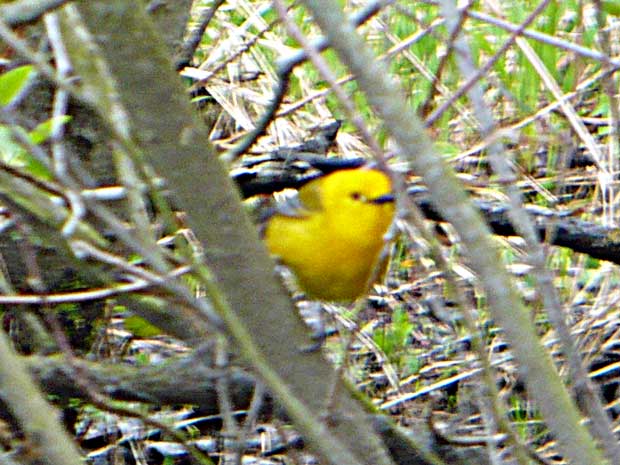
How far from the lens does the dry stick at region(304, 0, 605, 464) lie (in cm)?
104

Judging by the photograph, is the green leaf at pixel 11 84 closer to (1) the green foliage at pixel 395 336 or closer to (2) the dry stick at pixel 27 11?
(2) the dry stick at pixel 27 11

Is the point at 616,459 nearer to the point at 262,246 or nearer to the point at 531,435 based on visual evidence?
the point at 262,246

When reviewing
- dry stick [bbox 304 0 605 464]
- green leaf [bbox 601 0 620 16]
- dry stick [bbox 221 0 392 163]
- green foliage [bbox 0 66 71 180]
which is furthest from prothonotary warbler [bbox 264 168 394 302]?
dry stick [bbox 304 0 605 464]

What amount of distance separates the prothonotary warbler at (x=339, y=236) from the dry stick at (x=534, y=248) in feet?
3.40

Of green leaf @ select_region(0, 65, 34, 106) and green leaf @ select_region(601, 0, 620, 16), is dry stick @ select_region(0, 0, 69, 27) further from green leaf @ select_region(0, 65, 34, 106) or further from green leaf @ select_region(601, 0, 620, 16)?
green leaf @ select_region(601, 0, 620, 16)

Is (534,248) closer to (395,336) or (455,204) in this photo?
(455,204)

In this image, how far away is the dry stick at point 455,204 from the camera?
40.8 inches

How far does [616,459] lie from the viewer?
1390mm

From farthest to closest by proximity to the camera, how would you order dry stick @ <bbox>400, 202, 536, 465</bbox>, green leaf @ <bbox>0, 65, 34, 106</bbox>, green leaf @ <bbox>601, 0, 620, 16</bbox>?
green leaf @ <bbox>601, 0, 620, 16</bbox>, green leaf @ <bbox>0, 65, 34, 106</bbox>, dry stick @ <bbox>400, 202, 536, 465</bbox>

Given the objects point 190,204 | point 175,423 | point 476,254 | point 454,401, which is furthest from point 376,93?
point 454,401

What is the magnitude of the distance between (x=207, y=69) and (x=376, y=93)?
2895 millimetres

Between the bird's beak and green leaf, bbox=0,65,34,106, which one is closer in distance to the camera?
green leaf, bbox=0,65,34,106

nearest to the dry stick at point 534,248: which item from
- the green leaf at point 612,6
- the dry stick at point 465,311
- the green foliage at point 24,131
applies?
the dry stick at point 465,311

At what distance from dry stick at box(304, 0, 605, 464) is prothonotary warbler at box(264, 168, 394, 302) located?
1258 millimetres
